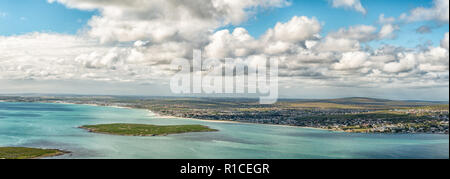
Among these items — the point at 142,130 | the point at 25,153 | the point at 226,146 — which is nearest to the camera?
the point at 25,153

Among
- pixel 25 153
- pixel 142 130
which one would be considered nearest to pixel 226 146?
pixel 142 130

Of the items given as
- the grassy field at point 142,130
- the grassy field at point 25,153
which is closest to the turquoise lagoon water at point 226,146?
the grassy field at point 25,153

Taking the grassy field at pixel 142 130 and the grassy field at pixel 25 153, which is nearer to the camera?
the grassy field at pixel 25 153

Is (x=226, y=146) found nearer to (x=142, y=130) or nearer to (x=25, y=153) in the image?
(x=142, y=130)

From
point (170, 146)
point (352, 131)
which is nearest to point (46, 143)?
point (170, 146)

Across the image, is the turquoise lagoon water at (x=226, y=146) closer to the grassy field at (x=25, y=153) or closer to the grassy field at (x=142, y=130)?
the grassy field at (x=25, y=153)

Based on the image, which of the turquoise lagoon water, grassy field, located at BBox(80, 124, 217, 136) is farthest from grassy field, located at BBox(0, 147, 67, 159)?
grassy field, located at BBox(80, 124, 217, 136)
